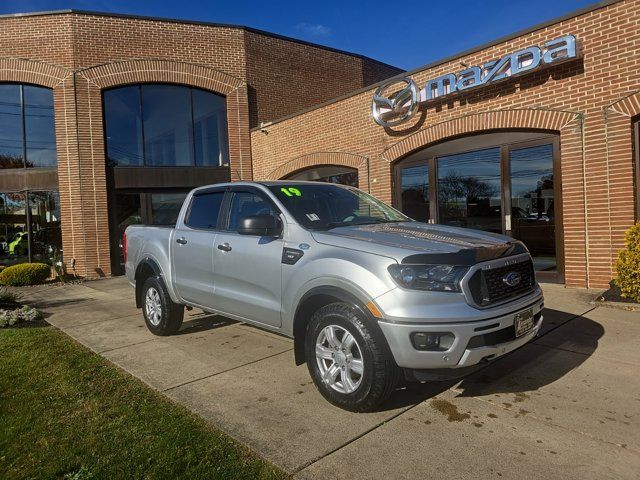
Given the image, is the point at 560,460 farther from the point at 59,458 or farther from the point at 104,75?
the point at 104,75

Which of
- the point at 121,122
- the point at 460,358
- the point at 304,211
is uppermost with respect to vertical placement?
the point at 121,122

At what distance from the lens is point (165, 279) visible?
558cm

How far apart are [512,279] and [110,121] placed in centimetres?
1350

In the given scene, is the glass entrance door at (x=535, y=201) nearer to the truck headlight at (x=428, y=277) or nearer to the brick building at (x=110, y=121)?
the truck headlight at (x=428, y=277)

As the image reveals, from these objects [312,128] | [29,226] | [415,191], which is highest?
[312,128]

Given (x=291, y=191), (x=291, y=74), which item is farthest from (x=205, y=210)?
(x=291, y=74)

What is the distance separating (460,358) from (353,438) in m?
0.90

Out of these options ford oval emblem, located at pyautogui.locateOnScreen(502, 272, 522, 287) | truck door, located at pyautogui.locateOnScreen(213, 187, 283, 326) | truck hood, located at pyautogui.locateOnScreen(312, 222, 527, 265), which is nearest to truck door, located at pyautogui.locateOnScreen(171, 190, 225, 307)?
truck door, located at pyautogui.locateOnScreen(213, 187, 283, 326)

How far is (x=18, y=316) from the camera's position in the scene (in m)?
7.08

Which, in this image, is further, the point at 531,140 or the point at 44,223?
the point at 44,223

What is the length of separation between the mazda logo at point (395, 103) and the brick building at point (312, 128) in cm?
4

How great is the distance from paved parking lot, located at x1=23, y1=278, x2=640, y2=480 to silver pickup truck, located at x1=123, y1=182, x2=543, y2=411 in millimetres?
380

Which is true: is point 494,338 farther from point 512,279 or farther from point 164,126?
point 164,126

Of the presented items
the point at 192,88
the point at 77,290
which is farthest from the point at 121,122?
the point at 77,290
